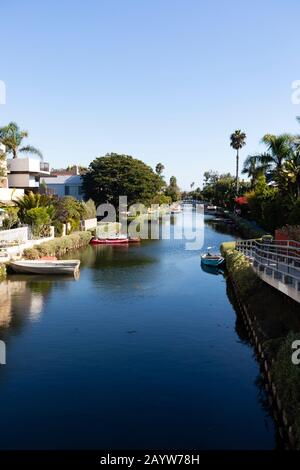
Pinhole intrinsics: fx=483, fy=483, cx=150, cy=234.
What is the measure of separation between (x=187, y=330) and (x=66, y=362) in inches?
302

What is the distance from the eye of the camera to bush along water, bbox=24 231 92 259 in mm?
48369

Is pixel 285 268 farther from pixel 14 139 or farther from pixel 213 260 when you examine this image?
pixel 14 139

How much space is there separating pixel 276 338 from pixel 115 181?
8294 centimetres

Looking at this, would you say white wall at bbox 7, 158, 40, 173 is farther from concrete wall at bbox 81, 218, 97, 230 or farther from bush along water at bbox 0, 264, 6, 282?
bush along water at bbox 0, 264, 6, 282

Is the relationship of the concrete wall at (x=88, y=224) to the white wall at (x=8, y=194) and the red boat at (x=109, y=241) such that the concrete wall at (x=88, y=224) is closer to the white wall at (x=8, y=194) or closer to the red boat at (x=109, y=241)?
the red boat at (x=109, y=241)

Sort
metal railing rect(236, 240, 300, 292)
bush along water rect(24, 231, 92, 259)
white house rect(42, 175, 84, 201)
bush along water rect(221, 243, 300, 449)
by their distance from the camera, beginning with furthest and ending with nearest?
white house rect(42, 175, 84, 201), bush along water rect(24, 231, 92, 259), metal railing rect(236, 240, 300, 292), bush along water rect(221, 243, 300, 449)

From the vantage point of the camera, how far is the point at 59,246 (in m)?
56.8

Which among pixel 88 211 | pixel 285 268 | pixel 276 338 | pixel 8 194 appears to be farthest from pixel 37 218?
pixel 276 338

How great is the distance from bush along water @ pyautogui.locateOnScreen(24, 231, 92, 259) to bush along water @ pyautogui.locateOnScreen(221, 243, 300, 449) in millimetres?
21561

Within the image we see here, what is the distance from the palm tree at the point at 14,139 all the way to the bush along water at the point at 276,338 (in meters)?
54.7

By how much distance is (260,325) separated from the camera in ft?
75.3

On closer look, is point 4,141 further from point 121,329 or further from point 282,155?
point 121,329

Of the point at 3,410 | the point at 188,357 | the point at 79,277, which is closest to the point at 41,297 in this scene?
the point at 79,277

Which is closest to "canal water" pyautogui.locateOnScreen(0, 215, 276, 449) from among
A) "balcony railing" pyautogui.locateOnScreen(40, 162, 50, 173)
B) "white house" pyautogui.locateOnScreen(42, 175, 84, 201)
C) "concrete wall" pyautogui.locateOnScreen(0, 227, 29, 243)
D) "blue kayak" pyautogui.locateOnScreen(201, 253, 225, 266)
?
"blue kayak" pyautogui.locateOnScreen(201, 253, 225, 266)
